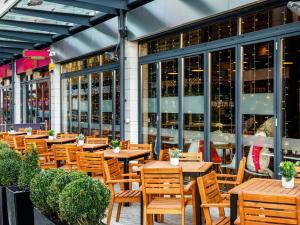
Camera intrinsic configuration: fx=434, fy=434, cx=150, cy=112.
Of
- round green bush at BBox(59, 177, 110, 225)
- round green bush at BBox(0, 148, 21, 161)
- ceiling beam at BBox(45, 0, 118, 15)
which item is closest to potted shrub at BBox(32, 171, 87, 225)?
round green bush at BBox(59, 177, 110, 225)

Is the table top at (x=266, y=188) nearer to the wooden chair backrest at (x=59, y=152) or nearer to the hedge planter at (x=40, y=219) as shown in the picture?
the hedge planter at (x=40, y=219)

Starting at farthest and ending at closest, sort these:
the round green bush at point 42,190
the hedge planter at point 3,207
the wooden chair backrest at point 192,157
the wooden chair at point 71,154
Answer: the wooden chair at point 71,154, the wooden chair backrest at point 192,157, the hedge planter at point 3,207, the round green bush at point 42,190

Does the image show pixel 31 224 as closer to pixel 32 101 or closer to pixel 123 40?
pixel 123 40

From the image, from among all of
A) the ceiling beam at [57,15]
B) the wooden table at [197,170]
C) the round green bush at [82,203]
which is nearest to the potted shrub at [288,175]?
the wooden table at [197,170]

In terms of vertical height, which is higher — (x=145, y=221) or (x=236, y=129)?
(x=236, y=129)

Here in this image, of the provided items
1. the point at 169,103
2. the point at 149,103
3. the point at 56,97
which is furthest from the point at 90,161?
the point at 56,97

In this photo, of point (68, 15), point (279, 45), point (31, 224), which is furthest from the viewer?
point (68, 15)

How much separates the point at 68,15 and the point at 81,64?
8.06 ft

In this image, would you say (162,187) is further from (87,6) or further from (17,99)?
(17,99)

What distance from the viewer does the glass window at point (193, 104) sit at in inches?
329

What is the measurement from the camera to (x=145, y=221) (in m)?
4.77

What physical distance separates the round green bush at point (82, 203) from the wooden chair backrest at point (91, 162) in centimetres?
305

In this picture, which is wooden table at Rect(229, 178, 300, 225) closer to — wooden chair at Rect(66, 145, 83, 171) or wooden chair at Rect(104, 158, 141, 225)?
wooden chair at Rect(104, 158, 141, 225)

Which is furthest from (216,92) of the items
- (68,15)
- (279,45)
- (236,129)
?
(68,15)
